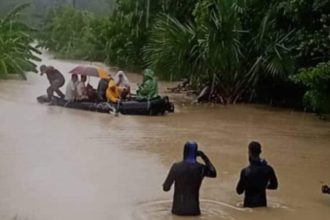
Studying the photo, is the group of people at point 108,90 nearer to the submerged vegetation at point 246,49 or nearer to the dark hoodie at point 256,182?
the submerged vegetation at point 246,49

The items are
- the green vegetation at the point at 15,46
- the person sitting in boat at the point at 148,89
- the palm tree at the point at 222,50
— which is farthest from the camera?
the green vegetation at the point at 15,46

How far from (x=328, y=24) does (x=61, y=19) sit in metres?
46.3

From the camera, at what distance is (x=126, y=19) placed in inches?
1427

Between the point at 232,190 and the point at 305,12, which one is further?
the point at 305,12

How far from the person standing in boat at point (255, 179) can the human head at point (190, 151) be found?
77 centimetres

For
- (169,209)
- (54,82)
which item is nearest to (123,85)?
(54,82)

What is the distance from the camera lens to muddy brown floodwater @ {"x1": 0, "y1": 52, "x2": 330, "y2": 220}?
9.32 metres

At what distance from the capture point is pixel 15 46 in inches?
1166

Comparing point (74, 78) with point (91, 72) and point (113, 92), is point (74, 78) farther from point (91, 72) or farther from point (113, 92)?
point (113, 92)

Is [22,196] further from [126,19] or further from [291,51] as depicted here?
[126,19]

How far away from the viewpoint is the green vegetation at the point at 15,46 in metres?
28.6

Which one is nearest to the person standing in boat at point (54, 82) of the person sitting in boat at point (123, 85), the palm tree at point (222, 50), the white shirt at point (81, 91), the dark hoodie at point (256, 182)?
the white shirt at point (81, 91)

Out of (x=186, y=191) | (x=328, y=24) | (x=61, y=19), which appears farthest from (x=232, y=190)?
(x=61, y=19)

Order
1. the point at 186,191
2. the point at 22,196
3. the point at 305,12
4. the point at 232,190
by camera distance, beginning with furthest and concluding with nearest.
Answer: the point at 305,12 → the point at 232,190 → the point at 22,196 → the point at 186,191
